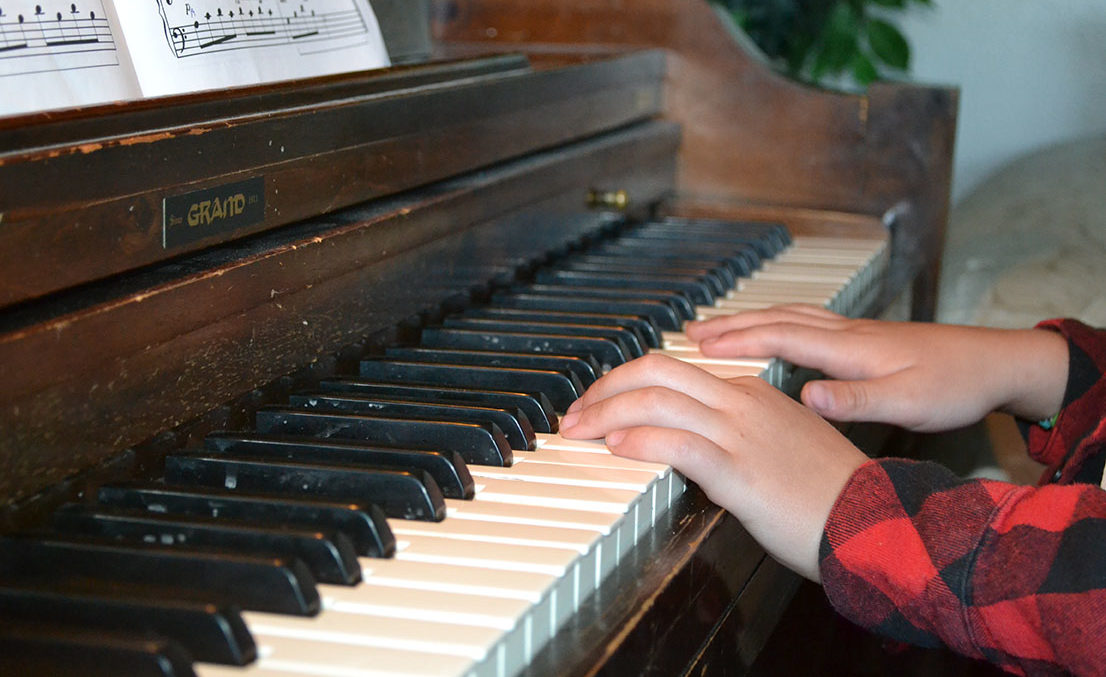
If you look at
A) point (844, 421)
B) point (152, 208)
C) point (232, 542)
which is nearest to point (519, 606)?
point (232, 542)

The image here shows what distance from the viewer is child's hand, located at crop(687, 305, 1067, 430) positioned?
4.99ft

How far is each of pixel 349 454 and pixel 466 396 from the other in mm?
210

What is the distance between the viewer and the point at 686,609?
3.48 ft

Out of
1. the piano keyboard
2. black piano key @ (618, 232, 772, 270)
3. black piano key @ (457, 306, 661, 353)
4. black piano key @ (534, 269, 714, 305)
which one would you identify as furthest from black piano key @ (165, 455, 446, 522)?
black piano key @ (618, 232, 772, 270)

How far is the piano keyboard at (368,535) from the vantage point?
2.58 feet

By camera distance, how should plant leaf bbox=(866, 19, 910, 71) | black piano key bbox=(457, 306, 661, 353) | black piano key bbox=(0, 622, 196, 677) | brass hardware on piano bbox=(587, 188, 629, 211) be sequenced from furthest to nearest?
1. plant leaf bbox=(866, 19, 910, 71)
2. brass hardware on piano bbox=(587, 188, 629, 211)
3. black piano key bbox=(457, 306, 661, 353)
4. black piano key bbox=(0, 622, 196, 677)

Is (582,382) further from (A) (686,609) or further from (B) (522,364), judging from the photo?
(A) (686,609)

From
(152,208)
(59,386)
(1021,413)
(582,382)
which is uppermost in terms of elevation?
(152,208)

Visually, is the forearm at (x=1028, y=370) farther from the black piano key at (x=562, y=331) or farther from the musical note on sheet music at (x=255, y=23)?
the musical note on sheet music at (x=255, y=23)

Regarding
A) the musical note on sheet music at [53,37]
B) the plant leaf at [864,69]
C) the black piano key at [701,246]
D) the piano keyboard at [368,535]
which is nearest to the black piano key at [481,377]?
the piano keyboard at [368,535]

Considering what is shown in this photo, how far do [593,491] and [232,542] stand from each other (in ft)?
1.03

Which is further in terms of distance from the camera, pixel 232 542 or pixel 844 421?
pixel 844 421

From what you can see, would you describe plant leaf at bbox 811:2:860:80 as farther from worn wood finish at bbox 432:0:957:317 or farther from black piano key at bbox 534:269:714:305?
black piano key at bbox 534:269:714:305

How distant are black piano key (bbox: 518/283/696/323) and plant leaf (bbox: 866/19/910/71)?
2.58 metres
